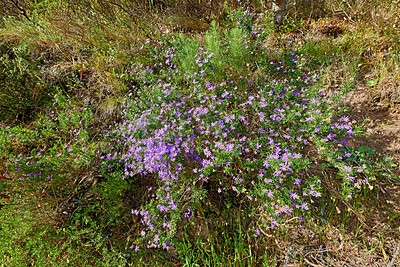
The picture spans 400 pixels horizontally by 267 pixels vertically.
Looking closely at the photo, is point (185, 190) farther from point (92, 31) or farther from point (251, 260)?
point (92, 31)

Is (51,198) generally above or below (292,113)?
below

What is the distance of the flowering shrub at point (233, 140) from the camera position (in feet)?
6.35

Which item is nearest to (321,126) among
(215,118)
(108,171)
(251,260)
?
(215,118)

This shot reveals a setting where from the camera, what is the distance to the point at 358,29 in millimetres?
3209

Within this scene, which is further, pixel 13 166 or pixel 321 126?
pixel 13 166

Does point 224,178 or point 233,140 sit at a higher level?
point 233,140

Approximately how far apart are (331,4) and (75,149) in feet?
15.3

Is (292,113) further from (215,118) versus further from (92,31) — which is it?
(92,31)

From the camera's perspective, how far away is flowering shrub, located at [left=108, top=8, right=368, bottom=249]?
194 centimetres

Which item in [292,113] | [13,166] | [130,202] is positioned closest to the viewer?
[292,113]

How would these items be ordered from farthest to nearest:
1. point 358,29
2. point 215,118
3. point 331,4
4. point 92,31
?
1. point 92,31
2. point 331,4
3. point 358,29
4. point 215,118

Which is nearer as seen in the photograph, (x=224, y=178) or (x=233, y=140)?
(x=233, y=140)

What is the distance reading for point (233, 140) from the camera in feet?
6.73

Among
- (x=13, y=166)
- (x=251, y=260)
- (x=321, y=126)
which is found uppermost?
(x=321, y=126)
